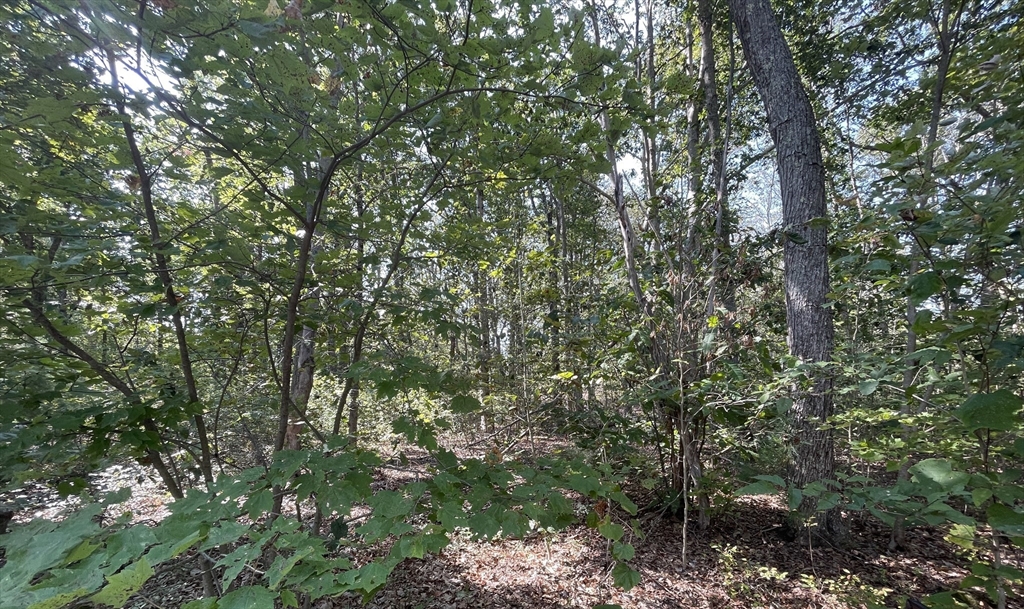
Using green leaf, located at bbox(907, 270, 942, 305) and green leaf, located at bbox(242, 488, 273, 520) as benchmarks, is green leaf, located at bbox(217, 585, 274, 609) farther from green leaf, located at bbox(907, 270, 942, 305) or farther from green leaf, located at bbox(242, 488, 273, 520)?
green leaf, located at bbox(907, 270, 942, 305)

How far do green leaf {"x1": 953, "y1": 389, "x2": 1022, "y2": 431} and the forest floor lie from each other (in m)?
1.98

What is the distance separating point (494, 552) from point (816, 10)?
773 cm

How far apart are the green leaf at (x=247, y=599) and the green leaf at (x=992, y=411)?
1901 mm

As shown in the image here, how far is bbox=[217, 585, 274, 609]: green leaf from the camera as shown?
0.84 m

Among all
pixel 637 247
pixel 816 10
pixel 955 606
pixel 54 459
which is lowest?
pixel 955 606

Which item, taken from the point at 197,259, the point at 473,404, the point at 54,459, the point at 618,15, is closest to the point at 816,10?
the point at 618,15

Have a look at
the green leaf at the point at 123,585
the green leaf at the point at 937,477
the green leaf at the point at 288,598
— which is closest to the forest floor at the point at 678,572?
the green leaf at the point at 937,477

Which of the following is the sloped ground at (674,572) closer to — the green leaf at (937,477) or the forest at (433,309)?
the forest at (433,309)

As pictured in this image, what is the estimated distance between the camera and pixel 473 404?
72.6 inches

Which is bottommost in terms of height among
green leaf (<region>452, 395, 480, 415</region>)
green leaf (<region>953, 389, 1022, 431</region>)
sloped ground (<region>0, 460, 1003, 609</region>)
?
sloped ground (<region>0, 460, 1003, 609</region>)

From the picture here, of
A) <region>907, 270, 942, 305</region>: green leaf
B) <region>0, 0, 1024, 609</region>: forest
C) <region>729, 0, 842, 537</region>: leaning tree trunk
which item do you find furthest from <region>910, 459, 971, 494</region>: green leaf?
<region>729, 0, 842, 537</region>: leaning tree trunk

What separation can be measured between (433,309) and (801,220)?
3.07 metres

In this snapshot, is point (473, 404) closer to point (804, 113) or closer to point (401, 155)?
point (401, 155)

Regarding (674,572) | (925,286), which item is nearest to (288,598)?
(925,286)
